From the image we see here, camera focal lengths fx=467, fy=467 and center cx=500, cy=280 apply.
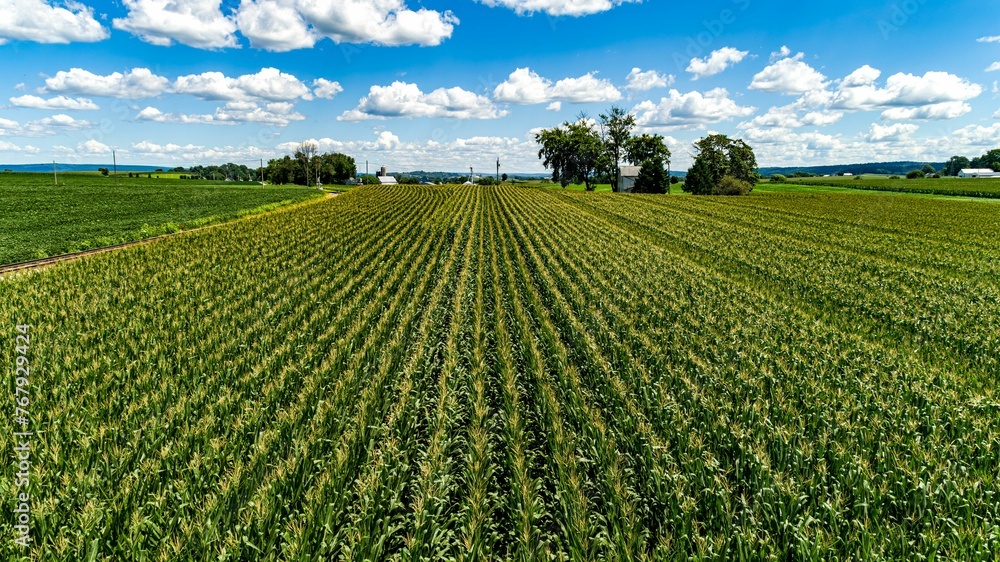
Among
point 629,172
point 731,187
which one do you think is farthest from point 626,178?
point 731,187

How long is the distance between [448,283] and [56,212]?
119 ft

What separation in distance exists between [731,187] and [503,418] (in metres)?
79.2

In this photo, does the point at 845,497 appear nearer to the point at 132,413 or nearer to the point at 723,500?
the point at 723,500

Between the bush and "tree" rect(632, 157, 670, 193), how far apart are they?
26.6 feet

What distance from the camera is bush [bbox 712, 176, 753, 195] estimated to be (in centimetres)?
7394

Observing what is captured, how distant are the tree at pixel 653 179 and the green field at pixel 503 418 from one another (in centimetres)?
6529

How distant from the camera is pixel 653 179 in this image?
7775cm

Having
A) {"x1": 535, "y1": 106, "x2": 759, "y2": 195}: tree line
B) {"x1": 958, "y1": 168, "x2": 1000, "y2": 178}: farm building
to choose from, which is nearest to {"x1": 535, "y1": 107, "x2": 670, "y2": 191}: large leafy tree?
{"x1": 535, "y1": 106, "x2": 759, "y2": 195}: tree line

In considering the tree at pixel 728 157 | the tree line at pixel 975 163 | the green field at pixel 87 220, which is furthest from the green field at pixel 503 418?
the tree line at pixel 975 163

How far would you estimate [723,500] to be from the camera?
4379mm

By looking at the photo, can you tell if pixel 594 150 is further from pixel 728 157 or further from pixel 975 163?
pixel 975 163
